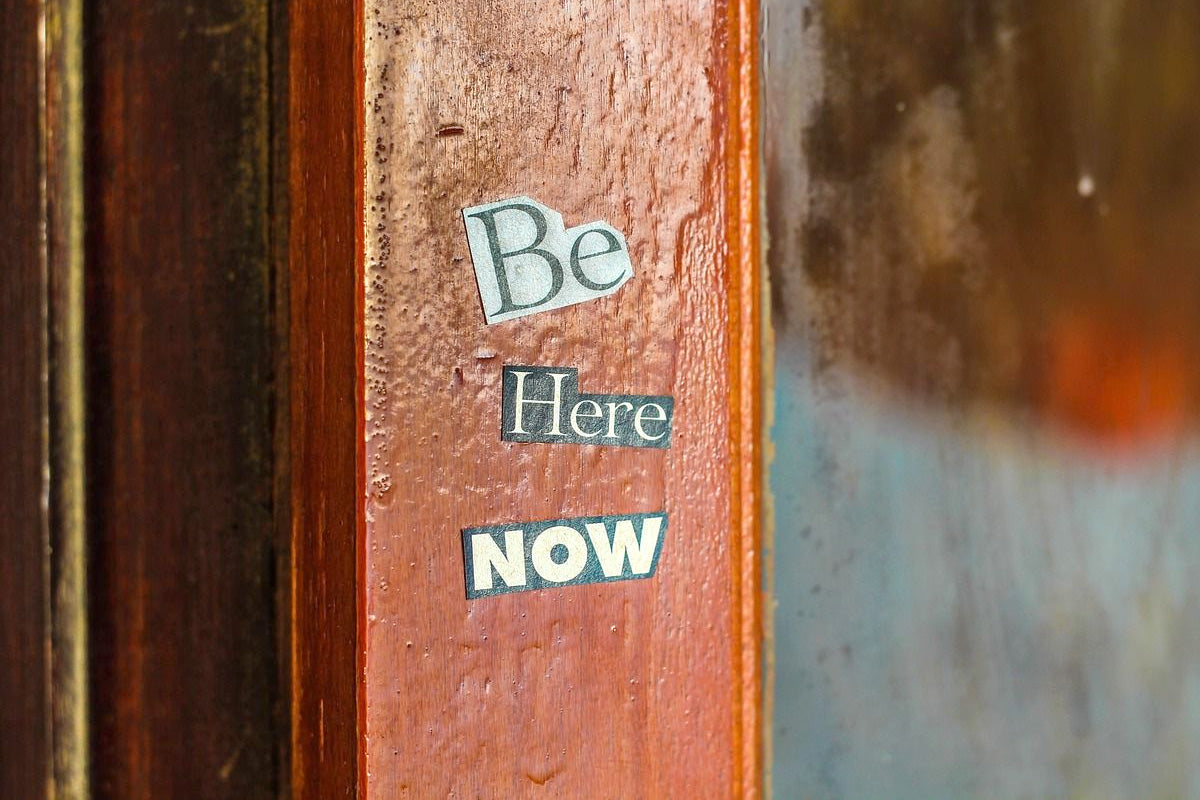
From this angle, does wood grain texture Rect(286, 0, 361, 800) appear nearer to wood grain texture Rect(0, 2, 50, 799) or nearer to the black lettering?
the black lettering

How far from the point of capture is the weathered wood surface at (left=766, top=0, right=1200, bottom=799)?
693mm

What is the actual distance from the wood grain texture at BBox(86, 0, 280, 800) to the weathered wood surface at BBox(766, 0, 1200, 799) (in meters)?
0.44

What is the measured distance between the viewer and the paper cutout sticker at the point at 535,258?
54 cm

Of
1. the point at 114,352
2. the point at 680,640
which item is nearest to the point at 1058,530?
the point at 680,640

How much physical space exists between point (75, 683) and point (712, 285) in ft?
2.03

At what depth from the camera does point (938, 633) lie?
2.35ft

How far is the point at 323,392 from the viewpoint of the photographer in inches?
22.1

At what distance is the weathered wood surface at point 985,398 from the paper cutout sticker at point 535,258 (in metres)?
0.19

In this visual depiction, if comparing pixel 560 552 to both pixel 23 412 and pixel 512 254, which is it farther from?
pixel 23 412

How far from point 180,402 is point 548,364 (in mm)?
323

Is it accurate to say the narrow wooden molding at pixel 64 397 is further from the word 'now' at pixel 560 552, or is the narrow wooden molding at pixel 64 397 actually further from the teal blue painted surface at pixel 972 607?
the teal blue painted surface at pixel 972 607

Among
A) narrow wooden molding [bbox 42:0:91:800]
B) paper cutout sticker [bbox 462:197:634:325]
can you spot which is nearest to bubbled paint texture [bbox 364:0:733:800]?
paper cutout sticker [bbox 462:197:634:325]

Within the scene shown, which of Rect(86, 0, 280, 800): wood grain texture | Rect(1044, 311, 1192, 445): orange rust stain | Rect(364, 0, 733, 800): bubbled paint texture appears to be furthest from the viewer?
Rect(1044, 311, 1192, 445): orange rust stain

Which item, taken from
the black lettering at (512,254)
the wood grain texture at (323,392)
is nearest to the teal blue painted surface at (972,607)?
the black lettering at (512,254)
